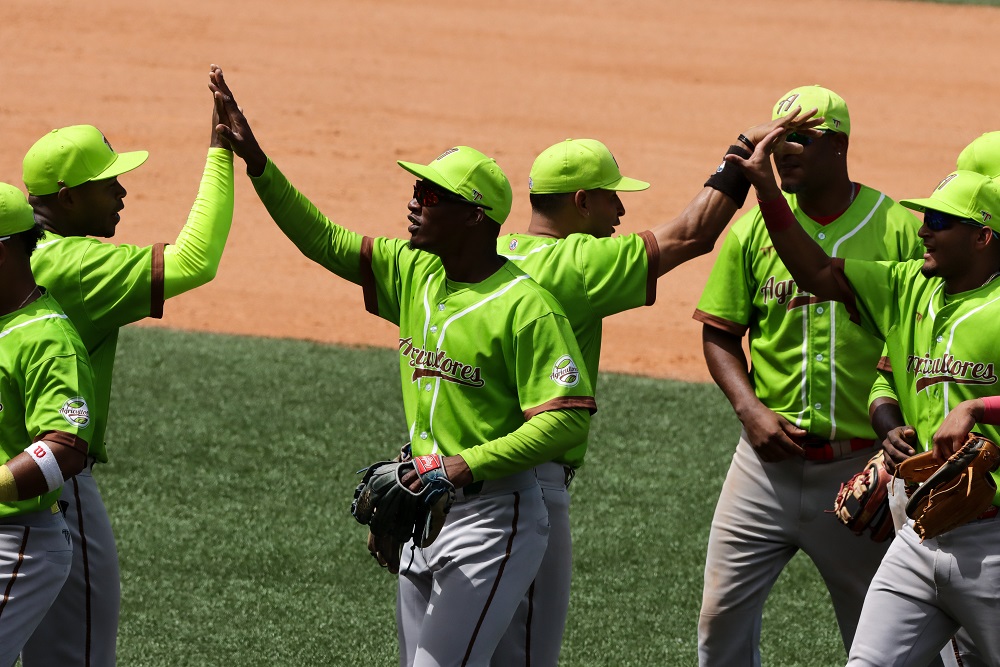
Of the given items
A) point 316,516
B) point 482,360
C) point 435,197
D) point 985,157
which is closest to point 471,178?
point 435,197

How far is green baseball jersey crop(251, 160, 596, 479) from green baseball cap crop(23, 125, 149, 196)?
1.08 metres

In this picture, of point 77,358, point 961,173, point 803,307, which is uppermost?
point 961,173

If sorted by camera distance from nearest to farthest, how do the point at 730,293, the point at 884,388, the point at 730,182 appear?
1. the point at 884,388
2. the point at 730,182
3. the point at 730,293

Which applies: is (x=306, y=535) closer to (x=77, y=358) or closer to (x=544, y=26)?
(x=77, y=358)

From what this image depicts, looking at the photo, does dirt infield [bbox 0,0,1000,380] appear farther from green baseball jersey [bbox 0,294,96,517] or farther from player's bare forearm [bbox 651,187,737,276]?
green baseball jersey [bbox 0,294,96,517]

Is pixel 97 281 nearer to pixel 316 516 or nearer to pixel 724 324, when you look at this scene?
pixel 724 324

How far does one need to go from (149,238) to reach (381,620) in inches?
306

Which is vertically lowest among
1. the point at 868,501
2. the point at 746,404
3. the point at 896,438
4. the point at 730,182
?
the point at 868,501

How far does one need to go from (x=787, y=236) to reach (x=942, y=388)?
671 millimetres

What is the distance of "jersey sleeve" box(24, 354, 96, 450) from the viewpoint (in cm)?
386

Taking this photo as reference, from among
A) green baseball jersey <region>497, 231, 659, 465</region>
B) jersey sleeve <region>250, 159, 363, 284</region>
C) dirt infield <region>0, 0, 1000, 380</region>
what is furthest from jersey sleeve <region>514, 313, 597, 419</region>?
dirt infield <region>0, 0, 1000, 380</region>

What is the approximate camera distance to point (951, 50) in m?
19.1

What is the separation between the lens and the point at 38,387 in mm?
3910

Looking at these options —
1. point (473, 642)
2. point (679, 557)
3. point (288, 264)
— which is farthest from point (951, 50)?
point (473, 642)
